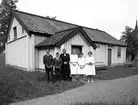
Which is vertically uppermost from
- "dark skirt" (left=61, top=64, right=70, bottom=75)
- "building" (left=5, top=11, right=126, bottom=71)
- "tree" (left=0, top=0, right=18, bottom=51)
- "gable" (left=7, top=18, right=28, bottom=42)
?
"tree" (left=0, top=0, right=18, bottom=51)

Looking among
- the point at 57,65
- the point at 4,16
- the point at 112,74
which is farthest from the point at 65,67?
the point at 4,16

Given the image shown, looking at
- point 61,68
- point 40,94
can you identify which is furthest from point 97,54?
point 40,94

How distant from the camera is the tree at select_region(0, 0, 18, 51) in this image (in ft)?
98.1

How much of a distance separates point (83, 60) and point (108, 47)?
11641mm

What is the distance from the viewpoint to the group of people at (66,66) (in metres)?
7.67

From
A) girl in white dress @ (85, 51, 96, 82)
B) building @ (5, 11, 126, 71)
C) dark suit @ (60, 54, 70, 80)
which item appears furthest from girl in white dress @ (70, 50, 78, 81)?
building @ (5, 11, 126, 71)

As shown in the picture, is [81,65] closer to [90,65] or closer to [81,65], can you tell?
[81,65]

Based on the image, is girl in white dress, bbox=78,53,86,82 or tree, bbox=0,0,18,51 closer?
girl in white dress, bbox=78,53,86,82

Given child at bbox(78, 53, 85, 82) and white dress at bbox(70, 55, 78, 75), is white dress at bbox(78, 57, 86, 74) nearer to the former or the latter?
child at bbox(78, 53, 85, 82)

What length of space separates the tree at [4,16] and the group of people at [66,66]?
1000 inches

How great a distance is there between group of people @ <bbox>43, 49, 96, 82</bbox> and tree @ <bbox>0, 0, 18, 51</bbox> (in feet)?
83.3

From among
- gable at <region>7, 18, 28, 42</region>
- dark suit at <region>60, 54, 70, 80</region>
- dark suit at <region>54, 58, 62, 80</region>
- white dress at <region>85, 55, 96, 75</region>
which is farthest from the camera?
gable at <region>7, 18, 28, 42</region>

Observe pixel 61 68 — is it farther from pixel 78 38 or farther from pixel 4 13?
pixel 4 13

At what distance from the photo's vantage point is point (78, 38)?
10.6m
